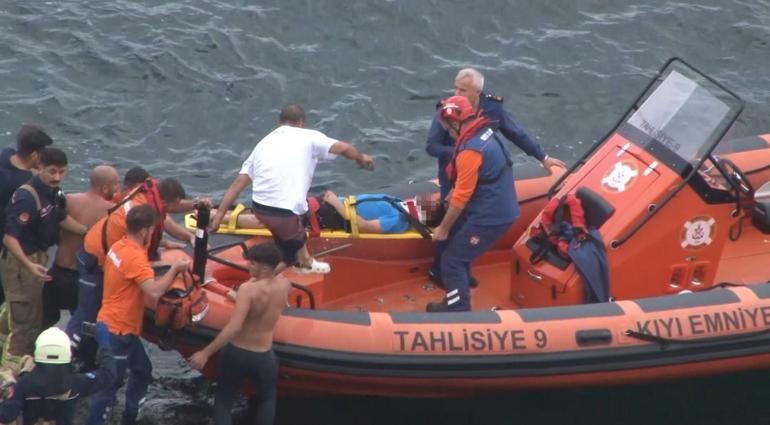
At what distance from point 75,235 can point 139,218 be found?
80 cm

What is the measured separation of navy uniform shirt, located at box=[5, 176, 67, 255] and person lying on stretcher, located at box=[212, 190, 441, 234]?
1078 millimetres

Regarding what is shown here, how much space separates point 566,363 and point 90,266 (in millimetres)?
2710

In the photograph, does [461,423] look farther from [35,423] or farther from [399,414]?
[35,423]

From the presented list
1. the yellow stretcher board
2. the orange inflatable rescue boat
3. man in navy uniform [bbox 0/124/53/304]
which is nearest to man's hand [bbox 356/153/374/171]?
the yellow stretcher board

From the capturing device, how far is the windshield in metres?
8.59

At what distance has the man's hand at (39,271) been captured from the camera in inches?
307

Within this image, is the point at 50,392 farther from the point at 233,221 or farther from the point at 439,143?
the point at 439,143

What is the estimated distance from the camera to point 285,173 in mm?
8016

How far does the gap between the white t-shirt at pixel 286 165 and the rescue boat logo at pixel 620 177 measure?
1843mm

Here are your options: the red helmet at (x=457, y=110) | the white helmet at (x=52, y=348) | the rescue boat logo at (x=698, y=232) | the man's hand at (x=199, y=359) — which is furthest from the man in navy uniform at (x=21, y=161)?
the rescue boat logo at (x=698, y=232)

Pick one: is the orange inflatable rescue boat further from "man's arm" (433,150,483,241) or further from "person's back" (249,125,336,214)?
"man's arm" (433,150,483,241)

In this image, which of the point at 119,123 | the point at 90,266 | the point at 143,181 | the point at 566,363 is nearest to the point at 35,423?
the point at 90,266

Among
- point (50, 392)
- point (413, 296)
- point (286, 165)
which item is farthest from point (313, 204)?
point (50, 392)

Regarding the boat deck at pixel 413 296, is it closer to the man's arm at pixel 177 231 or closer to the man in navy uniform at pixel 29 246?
the man's arm at pixel 177 231
